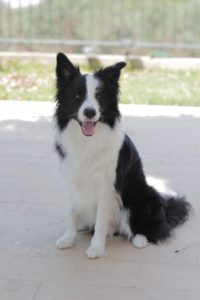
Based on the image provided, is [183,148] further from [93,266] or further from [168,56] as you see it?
[168,56]

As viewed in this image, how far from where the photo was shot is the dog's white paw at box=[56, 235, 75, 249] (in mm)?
3406

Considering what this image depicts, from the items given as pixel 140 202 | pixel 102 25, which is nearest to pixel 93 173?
pixel 140 202

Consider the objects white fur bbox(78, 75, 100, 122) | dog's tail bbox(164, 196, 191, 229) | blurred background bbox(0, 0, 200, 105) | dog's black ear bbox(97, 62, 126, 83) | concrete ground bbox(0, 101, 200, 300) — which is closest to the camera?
concrete ground bbox(0, 101, 200, 300)

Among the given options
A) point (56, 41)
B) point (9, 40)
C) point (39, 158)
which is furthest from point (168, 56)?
point (39, 158)

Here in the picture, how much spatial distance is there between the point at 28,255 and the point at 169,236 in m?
0.89

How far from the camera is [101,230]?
3.37m

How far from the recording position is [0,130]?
6051 mm

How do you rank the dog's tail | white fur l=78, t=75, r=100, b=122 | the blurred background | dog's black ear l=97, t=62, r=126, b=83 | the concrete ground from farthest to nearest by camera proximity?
the blurred background → the dog's tail → dog's black ear l=97, t=62, r=126, b=83 → white fur l=78, t=75, r=100, b=122 → the concrete ground

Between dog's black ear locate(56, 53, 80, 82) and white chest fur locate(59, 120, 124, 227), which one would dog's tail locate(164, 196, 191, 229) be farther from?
dog's black ear locate(56, 53, 80, 82)

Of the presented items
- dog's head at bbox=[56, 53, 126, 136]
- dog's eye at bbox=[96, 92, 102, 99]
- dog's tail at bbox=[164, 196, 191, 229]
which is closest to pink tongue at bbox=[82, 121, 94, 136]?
dog's head at bbox=[56, 53, 126, 136]

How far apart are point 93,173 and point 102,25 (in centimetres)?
689

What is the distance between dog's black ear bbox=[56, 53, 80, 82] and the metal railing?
20.9 ft

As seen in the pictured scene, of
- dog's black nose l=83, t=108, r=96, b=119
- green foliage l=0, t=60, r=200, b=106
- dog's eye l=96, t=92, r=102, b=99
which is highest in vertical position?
dog's eye l=96, t=92, r=102, b=99

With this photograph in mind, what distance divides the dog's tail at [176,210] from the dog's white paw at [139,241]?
27cm
